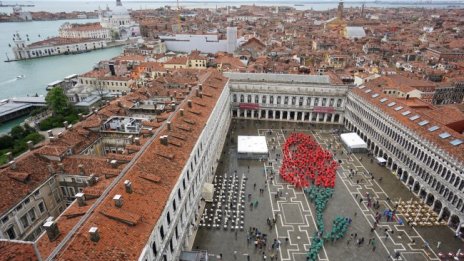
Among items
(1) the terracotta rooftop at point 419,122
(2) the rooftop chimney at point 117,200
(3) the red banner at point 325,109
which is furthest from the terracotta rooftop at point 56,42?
(2) the rooftop chimney at point 117,200

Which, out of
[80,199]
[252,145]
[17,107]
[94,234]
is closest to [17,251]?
[94,234]

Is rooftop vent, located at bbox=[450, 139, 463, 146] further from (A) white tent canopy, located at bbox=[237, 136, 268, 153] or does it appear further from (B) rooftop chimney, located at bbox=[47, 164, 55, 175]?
(B) rooftop chimney, located at bbox=[47, 164, 55, 175]

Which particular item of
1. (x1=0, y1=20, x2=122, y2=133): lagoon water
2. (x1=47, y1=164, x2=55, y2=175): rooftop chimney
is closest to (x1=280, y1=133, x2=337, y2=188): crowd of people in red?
(x1=47, y1=164, x2=55, y2=175): rooftop chimney

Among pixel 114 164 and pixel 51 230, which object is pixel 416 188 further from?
pixel 51 230

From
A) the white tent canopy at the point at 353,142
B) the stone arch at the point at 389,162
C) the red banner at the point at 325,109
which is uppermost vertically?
the red banner at the point at 325,109

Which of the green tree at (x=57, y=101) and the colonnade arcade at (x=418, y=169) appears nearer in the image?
the colonnade arcade at (x=418, y=169)

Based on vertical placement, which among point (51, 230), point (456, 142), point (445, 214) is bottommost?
point (445, 214)

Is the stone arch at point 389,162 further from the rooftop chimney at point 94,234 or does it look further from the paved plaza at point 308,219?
the rooftop chimney at point 94,234
